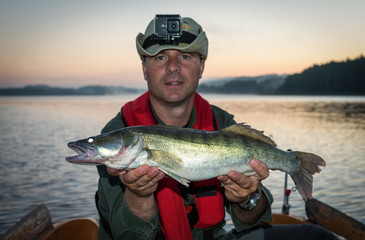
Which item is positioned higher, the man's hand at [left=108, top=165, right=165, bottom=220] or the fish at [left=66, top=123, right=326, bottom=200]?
the fish at [left=66, top=123, right=326, bottom=200]

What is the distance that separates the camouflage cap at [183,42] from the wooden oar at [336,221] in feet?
15.0

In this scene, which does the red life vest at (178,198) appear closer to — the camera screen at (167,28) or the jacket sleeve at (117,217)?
the jacket sleeve at (117,217)

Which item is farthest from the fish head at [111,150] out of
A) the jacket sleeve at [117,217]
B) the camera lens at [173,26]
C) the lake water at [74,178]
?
the lake water at [74,178]

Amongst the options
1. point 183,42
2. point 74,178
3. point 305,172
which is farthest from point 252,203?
point 74,178

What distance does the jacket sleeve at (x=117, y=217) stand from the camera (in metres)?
4.02

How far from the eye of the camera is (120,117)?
503cm

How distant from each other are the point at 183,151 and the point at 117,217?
4.35 feet

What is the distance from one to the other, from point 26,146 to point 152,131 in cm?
2466

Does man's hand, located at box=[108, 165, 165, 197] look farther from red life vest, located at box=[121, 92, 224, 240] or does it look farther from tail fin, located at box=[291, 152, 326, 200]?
tail fin, located at box=[291, 152, 326, 200]

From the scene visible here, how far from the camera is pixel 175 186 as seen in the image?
15.7 feet

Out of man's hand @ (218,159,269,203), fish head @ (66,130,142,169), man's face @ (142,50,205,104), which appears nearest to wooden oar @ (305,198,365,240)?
man's hand @ (218,159,269,203)

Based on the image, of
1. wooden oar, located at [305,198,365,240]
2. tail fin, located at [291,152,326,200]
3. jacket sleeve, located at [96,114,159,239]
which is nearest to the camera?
jacket sleeve, located at [96,114,159,239]

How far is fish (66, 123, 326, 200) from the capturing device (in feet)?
11.9

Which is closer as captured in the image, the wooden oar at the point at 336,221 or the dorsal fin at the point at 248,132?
the dorsal fin at the point at 248,132
